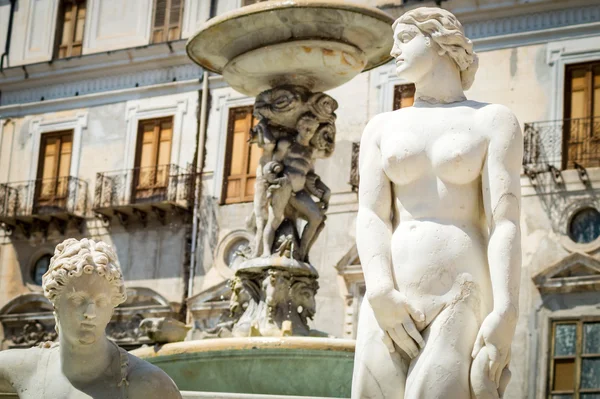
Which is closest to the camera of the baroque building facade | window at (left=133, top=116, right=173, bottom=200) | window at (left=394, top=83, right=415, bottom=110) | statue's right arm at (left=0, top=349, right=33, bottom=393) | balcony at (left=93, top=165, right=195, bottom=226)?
statue's right arm at (left=0, top=349, right=33, bottom=393)

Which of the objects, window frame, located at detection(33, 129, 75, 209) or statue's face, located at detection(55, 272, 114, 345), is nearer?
statue's face, located at detection(55, 272, 114, 345)

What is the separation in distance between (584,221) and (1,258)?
41.1 ft

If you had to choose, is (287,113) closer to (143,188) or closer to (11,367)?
(11,367)

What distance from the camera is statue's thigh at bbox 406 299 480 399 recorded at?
615 centimetres

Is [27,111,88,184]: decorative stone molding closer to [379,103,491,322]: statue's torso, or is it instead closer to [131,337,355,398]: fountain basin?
[131,337,355,398]: fountain basin

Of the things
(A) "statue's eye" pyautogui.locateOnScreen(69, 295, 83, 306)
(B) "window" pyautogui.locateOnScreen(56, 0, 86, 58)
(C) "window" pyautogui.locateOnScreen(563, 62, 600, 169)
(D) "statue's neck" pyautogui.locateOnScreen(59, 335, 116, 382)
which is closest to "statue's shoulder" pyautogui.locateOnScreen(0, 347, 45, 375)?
(D) "statue's neck" pyautogui.locateOnScreen(59, 335, 116, 382)

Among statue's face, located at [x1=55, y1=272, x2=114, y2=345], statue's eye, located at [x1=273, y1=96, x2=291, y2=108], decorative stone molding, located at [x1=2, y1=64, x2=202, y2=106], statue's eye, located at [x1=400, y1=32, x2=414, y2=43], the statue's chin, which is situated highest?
decorative stone molding, located at [x1=2, y1=64, x2=202, y2=106]

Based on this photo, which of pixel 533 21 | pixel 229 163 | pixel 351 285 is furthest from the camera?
pixel 229 163

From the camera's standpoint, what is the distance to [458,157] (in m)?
6.49

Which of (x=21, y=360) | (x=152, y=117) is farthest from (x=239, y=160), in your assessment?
(x=21, y=360)

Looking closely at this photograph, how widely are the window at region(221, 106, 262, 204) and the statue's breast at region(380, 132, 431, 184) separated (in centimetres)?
2174

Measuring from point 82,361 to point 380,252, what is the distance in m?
2.07

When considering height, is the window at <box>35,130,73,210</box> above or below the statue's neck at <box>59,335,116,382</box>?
above

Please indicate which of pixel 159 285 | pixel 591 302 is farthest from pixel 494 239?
pixel 159 285
